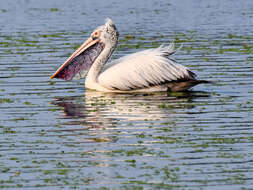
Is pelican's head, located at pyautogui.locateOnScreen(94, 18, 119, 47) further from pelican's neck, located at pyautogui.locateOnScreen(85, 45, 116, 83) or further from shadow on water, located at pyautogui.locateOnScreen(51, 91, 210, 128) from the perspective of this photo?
shadow on water, located at pyautogui.locateOnScreen(51, 91, 210, 128)

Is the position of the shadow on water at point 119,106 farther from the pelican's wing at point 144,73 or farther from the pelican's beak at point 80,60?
the pelican's beak at point 80,60

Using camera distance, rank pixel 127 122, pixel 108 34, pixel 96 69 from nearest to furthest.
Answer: pixel 127 122, pixel 96 69, pixel 108 34

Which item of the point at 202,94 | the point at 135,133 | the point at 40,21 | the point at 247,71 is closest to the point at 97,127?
the point at 135,133

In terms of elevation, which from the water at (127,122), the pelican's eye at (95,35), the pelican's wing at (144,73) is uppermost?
the pelican's eye at (95,35)

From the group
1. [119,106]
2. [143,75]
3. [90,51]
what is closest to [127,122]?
[119,106]

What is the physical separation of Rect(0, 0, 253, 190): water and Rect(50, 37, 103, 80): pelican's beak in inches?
10.7

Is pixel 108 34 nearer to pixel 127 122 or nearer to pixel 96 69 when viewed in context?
pixel 96 69

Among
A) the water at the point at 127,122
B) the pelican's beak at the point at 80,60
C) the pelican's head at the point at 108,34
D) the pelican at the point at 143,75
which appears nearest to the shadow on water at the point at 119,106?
the water at the point at 127,122

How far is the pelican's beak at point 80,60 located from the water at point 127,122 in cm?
27

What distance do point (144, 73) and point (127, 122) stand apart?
2.81 m

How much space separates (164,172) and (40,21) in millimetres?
17146

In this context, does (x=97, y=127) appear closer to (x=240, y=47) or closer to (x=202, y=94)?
(x=202, y=94)

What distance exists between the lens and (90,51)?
15.0 meters

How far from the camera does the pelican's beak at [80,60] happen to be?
14645mm
